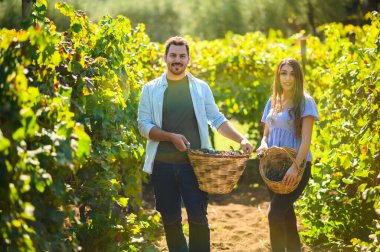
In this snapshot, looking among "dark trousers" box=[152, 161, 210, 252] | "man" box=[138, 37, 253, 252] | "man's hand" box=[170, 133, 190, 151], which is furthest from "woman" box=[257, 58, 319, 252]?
"man's hand" box=[170, 133, 190, 151]

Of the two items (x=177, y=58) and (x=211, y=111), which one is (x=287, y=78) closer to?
(x=211, y=111)

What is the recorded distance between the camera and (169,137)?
448 cm

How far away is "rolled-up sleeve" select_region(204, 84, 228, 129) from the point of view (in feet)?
15.9

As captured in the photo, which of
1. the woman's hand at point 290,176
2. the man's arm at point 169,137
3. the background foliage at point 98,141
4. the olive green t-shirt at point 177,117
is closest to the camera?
the background foliage at point 98,141

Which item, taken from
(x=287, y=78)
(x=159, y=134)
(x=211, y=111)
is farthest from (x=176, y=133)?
(x=287, y=78)

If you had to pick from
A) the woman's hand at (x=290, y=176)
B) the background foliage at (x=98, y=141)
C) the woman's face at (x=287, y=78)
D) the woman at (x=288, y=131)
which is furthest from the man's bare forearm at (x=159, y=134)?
the woman's face at (x=287, y=78)

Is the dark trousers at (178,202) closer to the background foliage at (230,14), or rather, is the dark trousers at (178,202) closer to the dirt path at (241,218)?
the dirt path at (241,218)

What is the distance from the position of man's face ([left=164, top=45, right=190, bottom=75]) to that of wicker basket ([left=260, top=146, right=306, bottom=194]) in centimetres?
82

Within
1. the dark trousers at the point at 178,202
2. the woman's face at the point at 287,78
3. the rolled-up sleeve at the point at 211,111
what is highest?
the woman's face at the point at 287,78

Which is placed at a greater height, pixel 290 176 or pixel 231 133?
pixel 231 133

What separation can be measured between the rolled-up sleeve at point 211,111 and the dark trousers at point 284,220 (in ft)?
2.00

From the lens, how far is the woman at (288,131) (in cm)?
470

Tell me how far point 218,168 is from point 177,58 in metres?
0.82

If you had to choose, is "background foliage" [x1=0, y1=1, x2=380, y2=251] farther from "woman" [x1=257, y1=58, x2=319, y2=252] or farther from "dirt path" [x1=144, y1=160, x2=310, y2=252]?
"dirt path" [x1=144, y1=160, x2=310, y2=252]
